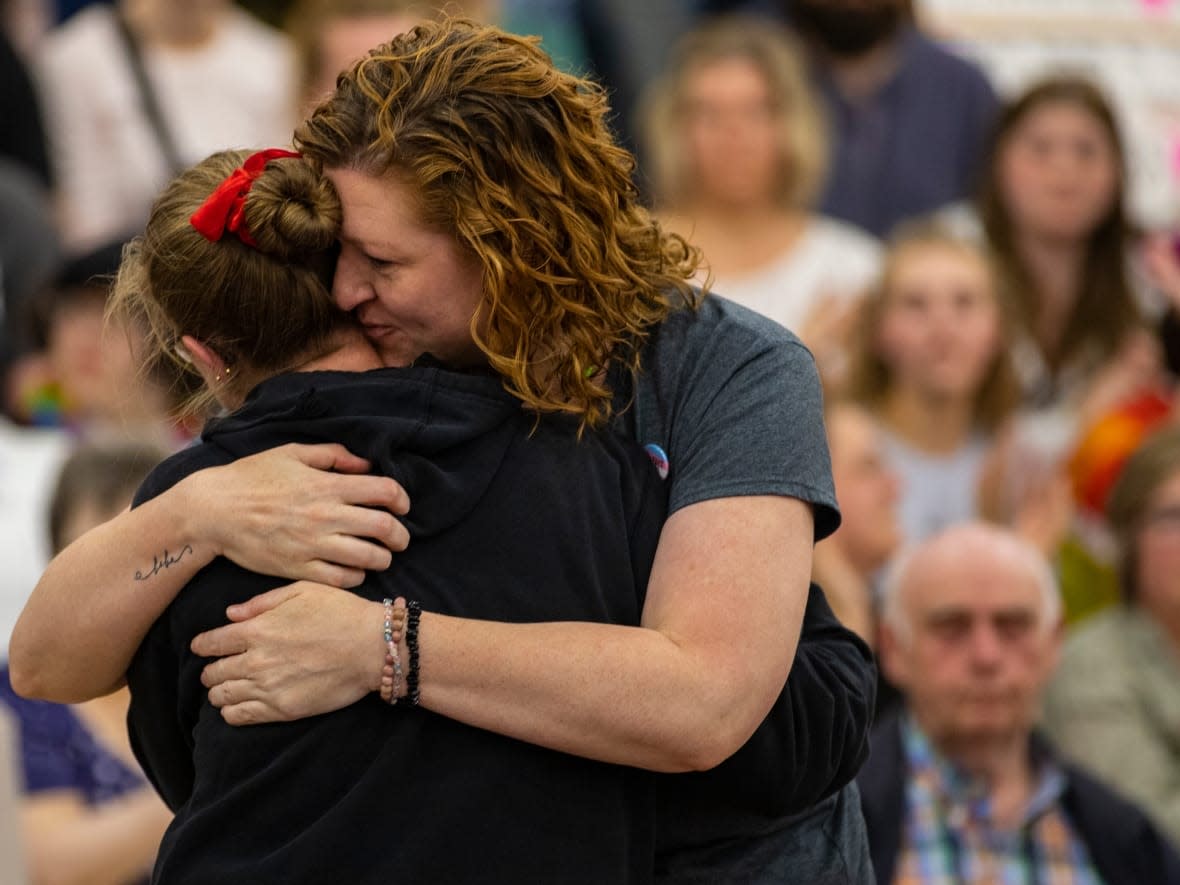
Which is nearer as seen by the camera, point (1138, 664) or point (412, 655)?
point (412, 655)

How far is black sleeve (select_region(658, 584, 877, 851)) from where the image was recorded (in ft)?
7.27

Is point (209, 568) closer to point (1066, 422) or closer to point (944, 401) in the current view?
point (944, 401)

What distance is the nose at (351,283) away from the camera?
7.17 feet

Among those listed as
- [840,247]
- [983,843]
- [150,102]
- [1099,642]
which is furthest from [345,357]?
[150,102]

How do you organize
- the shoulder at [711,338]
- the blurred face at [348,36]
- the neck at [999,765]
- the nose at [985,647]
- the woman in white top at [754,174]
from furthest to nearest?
the woman in white top at [754,174] → the blurred face at [348,36] → the nose at [985,647] → the neck at [999,765] → the shoulder at [711,338]

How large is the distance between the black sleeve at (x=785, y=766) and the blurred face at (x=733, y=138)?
3.56 meters

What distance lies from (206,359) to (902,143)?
453 cm

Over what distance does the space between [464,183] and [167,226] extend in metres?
0.35

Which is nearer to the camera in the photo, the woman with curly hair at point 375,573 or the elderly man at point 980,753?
the woman with curly hair at point 375,573

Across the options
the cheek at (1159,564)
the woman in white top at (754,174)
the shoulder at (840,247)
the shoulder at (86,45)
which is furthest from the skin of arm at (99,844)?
the shoulder at (86,45)

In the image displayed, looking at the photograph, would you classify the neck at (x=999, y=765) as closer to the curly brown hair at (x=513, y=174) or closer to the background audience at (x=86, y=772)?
the background audience at (x=86, y=772)

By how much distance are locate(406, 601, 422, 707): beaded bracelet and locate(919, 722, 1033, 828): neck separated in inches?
86.1

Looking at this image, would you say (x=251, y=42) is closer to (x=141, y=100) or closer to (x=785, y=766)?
(x=141, y=100)

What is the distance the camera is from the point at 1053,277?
6.05 meters
